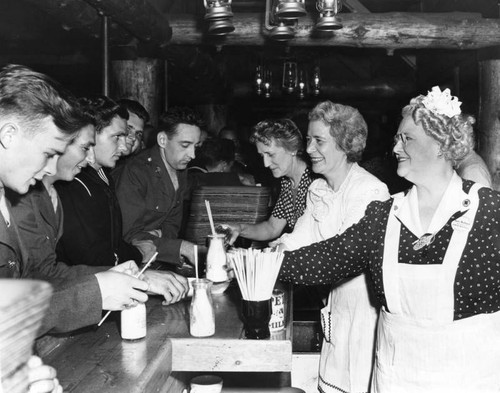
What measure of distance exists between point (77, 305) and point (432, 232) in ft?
4.31

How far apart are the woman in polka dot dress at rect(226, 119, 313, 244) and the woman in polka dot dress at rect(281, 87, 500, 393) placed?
1662 millimetres

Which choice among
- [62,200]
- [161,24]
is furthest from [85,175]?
[161,24]

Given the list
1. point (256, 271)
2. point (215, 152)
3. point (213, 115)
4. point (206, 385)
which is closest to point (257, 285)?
point (256, 271)

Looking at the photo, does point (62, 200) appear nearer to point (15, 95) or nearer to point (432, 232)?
point (15, 95)

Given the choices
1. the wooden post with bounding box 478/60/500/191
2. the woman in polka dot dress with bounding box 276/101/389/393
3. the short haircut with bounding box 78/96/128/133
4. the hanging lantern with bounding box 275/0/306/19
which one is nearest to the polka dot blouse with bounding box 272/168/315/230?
the woman in polka dot dress with bounding box 276/101/389/393

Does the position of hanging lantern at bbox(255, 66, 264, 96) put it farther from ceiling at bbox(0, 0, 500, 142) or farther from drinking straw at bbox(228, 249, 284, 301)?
drinking straw at bbox(228, 249, 284, 301)

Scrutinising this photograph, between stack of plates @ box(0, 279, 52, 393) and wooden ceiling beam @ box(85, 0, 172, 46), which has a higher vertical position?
wooden ceiling beam @ box(85, 0, 172, 46)

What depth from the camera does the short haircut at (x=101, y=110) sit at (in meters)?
3.26

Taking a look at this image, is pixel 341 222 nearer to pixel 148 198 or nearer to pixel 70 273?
pixel 70 273

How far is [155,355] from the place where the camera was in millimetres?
1847

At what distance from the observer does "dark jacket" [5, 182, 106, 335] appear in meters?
1.81

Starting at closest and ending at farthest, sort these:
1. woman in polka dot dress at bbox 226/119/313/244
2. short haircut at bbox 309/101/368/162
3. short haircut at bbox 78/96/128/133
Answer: short haircut at bbox 309/101/368/162, short haircut at bbox 78/96/128/133, woman in polka dot dress at bbox 226/119/313/244

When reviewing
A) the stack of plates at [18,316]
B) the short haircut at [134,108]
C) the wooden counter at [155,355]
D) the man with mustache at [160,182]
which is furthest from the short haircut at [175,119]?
the stack of plates at [18,316]

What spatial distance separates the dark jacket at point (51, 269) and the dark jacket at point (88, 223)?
134 mm
